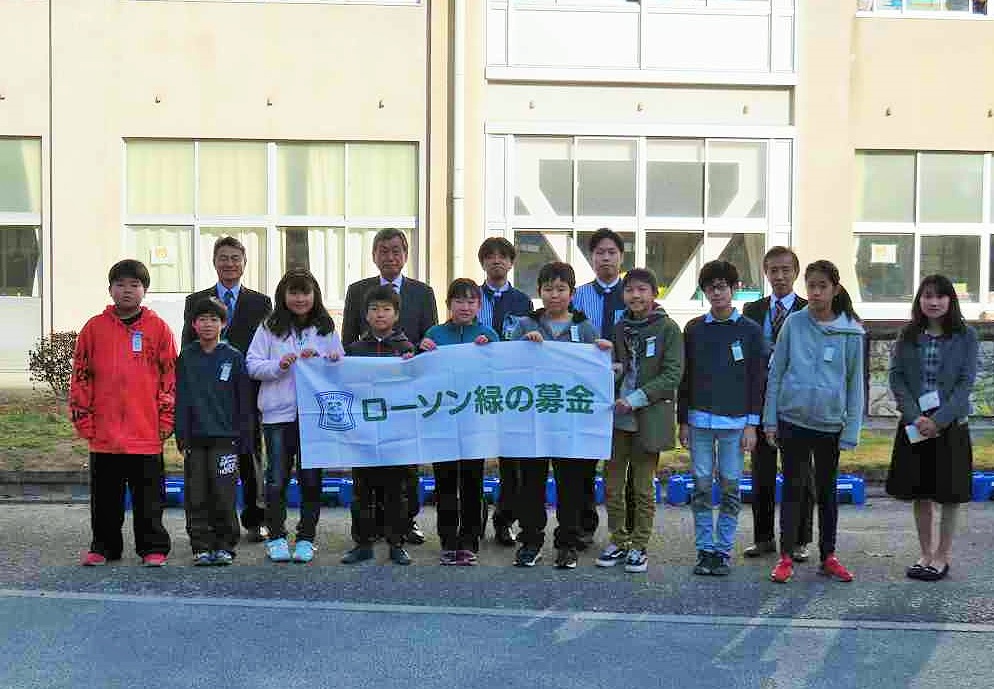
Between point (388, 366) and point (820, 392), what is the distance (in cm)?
278

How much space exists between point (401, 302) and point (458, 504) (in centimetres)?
150

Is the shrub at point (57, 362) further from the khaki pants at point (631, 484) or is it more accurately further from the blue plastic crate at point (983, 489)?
the blue plastic crate at point (983, 489)

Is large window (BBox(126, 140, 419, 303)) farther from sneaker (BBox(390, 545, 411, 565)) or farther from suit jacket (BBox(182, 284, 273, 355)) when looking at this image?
sneaker (BBox(390, 545, 411, 565))

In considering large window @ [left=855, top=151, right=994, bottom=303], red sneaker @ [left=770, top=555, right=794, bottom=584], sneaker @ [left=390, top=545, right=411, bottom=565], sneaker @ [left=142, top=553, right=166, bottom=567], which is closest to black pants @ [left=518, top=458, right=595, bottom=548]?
sneaker @ [left=390, top=545, right=411, bottom=565]

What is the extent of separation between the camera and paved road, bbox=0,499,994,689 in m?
5.27

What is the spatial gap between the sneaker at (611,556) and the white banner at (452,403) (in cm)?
73

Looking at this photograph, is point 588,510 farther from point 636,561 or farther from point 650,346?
point 650,346

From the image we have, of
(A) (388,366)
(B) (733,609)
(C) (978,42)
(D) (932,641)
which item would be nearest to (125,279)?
(A) (388,366)

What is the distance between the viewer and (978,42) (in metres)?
18.7

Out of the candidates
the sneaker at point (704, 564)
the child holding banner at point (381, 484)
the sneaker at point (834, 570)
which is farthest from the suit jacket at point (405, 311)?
the sneaker at point (834, 570)

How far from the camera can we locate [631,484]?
7.67m

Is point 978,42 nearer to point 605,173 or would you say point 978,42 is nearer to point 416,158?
point 605,173

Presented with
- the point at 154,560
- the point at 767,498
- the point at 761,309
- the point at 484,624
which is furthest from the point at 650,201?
the point at 484,624

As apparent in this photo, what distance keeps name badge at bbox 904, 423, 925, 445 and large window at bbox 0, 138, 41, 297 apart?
14.7 metres
